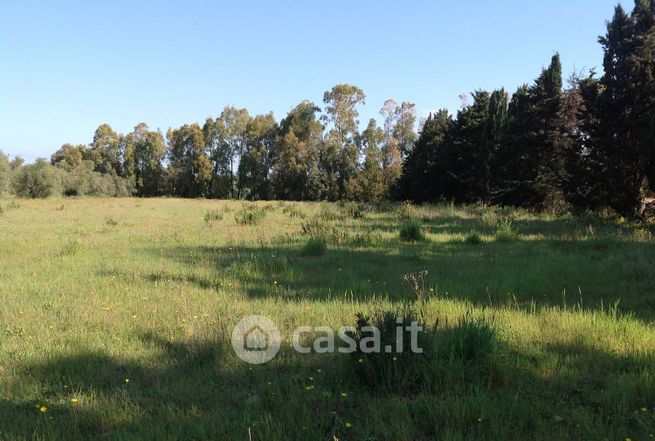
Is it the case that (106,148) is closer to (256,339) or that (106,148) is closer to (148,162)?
(148,162)

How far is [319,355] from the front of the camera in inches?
165

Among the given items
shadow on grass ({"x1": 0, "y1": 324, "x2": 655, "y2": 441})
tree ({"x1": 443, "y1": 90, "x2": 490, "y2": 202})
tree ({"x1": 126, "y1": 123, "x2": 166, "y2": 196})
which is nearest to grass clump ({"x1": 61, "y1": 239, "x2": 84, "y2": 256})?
shadow on grass ({"x1": 0, "y1": 324, "x2": 655, "y2": 441})

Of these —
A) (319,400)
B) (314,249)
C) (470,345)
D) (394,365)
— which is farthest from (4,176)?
(470,345)

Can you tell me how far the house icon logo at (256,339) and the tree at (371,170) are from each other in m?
42.2

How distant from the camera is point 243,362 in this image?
4.11 metres

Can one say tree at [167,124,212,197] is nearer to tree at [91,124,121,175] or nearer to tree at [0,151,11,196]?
tree at [91,124,121,175]

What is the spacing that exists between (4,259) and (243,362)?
8.75 metres

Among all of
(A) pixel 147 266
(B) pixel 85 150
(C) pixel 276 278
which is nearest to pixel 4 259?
(A) pixel 147 266

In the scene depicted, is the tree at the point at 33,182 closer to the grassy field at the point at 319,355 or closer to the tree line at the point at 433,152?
the tree line at the point at 433,152

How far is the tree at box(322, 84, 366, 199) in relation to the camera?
53.7m

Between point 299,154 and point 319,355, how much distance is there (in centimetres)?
5217

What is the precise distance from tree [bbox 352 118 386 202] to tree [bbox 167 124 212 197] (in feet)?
77.8

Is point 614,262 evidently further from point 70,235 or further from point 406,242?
point 70,235

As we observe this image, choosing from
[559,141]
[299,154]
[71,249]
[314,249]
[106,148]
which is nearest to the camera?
[314,249]
